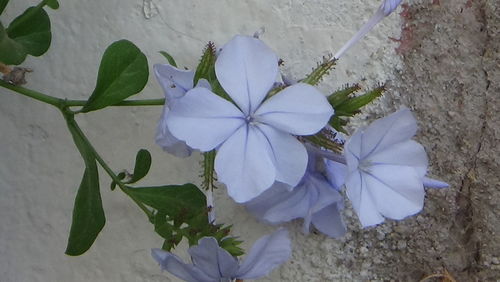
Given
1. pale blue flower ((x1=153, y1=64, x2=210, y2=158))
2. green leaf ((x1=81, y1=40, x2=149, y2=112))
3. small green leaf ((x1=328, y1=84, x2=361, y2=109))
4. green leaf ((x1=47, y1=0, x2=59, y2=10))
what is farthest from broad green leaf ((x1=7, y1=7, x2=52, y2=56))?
small green leaf ((x1=328, y1=84, x2=361, y2=109))

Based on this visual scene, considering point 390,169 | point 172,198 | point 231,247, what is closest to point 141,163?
point 172,198

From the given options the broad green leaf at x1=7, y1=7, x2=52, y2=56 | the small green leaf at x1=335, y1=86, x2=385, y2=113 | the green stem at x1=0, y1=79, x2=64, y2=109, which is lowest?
the small green leaf at x1=335, y1=86, x2=385, y2=113

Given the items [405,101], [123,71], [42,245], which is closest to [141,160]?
[123,71]

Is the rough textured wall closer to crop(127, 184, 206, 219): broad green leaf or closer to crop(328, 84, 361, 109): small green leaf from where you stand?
crop(127, 184, 206, 219): broad green leaf

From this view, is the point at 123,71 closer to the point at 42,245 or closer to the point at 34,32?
the point at 34,32

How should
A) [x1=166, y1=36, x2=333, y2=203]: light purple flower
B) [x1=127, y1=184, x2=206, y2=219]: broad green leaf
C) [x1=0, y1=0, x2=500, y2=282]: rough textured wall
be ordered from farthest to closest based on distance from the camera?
[x1=0, y1=0, x2=500, y2=282]: rough textured wall < [x1=127, y1=184, x2=206, y2=219]: broad green leaf < [x1=166, y1=36, x2=333, y2=203]: light purple flower

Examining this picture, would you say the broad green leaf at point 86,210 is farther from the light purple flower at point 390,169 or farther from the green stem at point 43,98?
the light purple flower at point 390,169

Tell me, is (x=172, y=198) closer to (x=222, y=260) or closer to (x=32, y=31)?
(x=222, y=260)

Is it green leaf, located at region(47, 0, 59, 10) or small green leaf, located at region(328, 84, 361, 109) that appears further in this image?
green leaf, located at region(47, 0, 59, 10)
